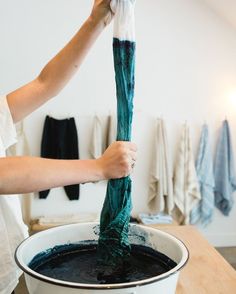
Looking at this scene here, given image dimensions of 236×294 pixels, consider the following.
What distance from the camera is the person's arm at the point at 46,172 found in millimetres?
565

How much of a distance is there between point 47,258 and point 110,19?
1.91 ft

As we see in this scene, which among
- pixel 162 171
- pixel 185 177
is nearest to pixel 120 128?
pixel 162 171

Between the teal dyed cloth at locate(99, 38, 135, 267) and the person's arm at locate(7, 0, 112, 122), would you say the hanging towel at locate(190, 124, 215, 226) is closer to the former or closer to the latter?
the person's arm at locate(7, 0, 112, 122)

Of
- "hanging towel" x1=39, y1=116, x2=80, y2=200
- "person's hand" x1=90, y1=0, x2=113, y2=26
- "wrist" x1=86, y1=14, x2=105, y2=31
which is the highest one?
"person's hand" x1=90, y1=0, x2=113, y2=26

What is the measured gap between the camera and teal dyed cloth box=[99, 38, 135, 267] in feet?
2.38

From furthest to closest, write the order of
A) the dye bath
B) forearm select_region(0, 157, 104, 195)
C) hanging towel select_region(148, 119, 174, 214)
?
1. hanging towel select_region(148, 119, 174, 214)
2. the dye bath
3. forearm select_region(0, 157, 104, 195)

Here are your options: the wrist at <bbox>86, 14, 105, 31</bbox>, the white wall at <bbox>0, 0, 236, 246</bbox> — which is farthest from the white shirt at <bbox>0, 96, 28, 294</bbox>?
the white wall at <bbox>0, 0, 236, 246</bbox>

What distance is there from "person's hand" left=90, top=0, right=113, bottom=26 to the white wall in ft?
5.84

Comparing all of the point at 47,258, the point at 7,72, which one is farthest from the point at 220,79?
the point at 47,258

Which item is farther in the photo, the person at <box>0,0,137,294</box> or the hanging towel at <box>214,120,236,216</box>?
the hanging towel at <box>214,120,236,216</box>

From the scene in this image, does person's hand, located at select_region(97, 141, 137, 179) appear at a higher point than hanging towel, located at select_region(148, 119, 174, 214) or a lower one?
higher

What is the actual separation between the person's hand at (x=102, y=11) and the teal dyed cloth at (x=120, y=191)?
13cm

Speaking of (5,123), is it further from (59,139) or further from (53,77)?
(59,139)

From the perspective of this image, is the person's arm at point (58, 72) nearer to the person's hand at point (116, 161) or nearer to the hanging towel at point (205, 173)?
the person's hand at point (116, 161)
